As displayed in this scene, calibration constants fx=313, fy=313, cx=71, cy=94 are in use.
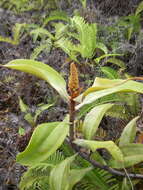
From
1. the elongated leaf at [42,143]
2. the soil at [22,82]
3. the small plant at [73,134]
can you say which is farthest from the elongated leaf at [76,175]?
the soil at [22,82]

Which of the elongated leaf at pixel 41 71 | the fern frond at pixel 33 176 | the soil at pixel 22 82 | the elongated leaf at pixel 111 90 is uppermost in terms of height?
the soil at pixel 22 82

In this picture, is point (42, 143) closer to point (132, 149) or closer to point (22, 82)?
point (132, 149)

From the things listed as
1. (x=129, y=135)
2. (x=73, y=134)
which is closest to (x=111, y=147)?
(x=73, y=134)

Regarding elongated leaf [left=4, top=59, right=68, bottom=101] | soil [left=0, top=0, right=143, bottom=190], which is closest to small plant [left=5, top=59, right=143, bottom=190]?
elongated leaf [left=4, top=59, right=68, bottom=101]

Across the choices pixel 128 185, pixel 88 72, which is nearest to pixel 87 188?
pixel 128 185

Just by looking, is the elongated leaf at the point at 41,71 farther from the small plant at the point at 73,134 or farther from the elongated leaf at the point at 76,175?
the elongated leaf at the point at 76,175

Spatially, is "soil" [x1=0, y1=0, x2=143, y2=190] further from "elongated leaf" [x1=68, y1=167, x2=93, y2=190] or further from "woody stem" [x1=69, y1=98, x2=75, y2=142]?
"woody stem" [x1=69, y1=98, x2=75, y2=142]
